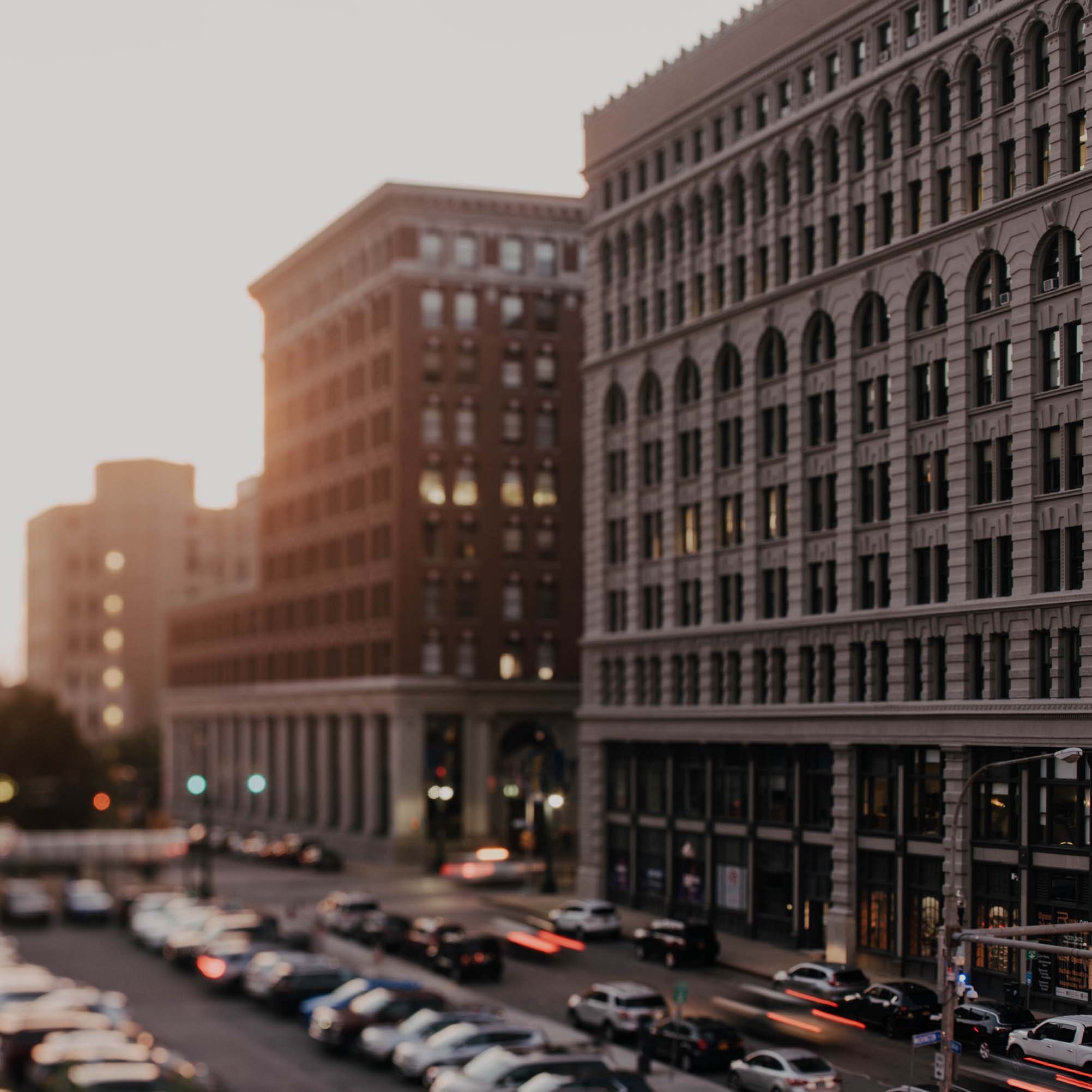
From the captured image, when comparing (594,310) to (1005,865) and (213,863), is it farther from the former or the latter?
(213,863)

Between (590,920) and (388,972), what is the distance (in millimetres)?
9498

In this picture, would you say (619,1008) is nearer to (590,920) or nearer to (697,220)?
(590,920)

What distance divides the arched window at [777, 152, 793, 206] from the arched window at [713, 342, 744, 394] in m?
6.90

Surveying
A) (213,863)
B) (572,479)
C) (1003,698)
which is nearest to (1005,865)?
(1003,698)

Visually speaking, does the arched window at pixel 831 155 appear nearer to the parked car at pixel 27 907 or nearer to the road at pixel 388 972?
the road at pixel 388 972

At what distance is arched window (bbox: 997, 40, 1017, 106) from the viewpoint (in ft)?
195

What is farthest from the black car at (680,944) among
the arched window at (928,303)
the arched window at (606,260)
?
the arched window at (606,260)

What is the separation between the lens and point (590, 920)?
247ft

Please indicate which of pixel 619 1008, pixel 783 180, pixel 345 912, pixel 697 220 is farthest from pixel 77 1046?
pixel 697 220

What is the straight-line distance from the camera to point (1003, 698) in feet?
190

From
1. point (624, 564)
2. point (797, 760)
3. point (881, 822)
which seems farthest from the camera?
point (624, 564)

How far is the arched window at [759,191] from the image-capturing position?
245 ft

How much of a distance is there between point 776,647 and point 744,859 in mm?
9472

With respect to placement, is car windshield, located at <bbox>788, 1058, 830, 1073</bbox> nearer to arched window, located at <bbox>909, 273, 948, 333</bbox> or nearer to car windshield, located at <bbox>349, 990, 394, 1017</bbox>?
car windshield, located at <bbox>349, 990, 394, 1017</bbox>
